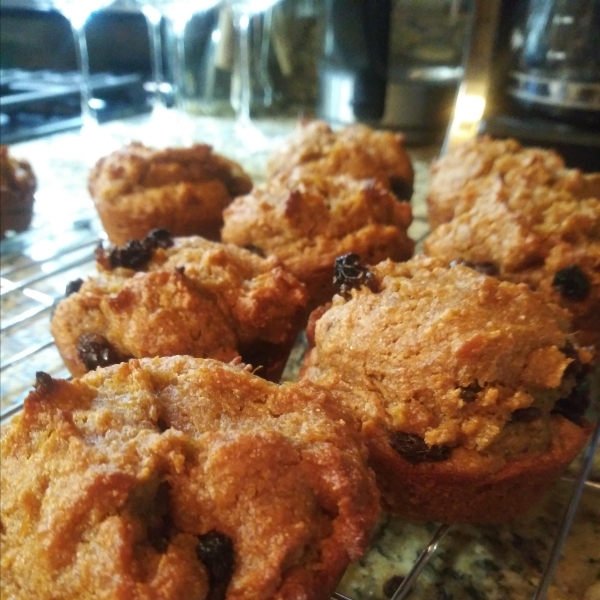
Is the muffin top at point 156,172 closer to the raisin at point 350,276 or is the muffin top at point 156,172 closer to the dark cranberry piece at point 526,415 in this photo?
the raisin at point 350,276

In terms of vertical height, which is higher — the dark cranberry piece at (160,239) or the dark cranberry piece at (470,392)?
the dark cranberry piece at (160,239)

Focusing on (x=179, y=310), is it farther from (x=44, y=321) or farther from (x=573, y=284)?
(x=573, y=284)

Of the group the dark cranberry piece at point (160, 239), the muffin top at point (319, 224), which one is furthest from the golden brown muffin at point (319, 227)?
the dark cranberry piece at point (160, 239)

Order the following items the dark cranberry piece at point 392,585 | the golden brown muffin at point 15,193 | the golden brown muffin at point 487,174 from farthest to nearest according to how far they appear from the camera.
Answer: the golden brown muffin at point 15,193 → the golden brown muffin at point 487,174 → the dark cranberry piece at point 392,585

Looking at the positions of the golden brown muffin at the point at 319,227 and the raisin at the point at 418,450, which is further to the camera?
the golden brown muffin at the point at 319,227

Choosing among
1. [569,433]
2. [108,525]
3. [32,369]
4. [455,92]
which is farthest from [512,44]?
[108,525]

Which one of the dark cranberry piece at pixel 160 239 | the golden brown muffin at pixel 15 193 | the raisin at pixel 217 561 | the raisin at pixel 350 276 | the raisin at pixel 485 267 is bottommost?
the golden brown muffin at pixel 15 193
